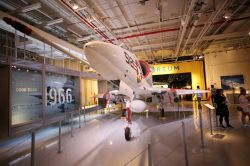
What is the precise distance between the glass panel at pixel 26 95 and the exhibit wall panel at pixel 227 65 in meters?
15.8

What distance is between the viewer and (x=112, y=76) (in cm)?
416

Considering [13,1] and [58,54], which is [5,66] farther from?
[58,54]

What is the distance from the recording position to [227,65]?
14680 millimetres

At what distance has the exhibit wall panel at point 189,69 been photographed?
17266 mm

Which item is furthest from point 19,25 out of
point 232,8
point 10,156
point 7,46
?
point 232,8

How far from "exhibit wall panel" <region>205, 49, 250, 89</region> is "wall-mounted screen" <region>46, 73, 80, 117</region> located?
1382 cm

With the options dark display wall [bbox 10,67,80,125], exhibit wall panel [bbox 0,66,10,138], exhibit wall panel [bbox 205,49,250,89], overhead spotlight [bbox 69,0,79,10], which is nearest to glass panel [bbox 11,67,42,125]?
dark display wall [bbox 10,67,80,125]

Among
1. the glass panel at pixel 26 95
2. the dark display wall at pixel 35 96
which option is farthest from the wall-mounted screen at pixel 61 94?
the glass panel at pixel 26 95

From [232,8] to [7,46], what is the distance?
10842 mm

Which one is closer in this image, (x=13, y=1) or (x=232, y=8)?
(x=13, y=1)

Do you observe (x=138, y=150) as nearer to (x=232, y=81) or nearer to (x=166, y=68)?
(x=232, y=81)

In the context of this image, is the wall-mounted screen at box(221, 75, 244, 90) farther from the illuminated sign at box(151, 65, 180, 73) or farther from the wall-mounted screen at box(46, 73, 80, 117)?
the wall-mounted screen at box(46, 73, 80, 117)

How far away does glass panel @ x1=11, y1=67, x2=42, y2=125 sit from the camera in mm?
5789

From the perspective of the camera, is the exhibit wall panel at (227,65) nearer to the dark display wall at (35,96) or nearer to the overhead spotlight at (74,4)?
the dark display wall at (35,96)
